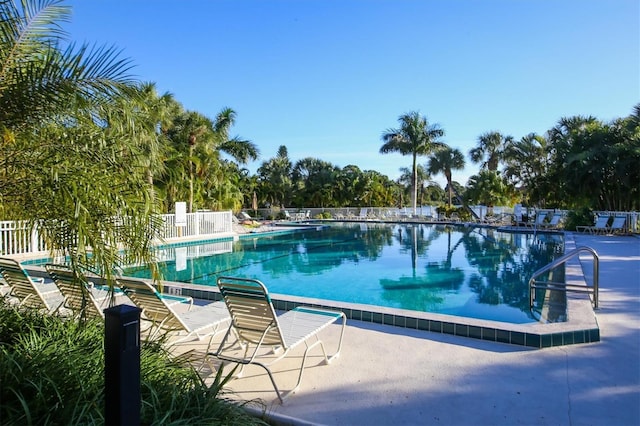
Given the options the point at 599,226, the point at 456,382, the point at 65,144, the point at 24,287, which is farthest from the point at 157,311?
the point at 599,226

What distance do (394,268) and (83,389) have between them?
926cm

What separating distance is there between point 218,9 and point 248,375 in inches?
421

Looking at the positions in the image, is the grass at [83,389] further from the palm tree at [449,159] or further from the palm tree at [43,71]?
the palm tree at [449,159]

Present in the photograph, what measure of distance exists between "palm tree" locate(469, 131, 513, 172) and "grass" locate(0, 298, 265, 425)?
113 ft

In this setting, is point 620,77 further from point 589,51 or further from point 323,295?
point 323,295

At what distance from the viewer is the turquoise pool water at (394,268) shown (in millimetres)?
7613

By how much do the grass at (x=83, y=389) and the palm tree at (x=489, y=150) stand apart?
1359 inches

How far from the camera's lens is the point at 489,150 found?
112 feet

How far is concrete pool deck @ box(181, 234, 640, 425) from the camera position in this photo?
2.80m

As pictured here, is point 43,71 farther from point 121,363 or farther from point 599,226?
point 599,226

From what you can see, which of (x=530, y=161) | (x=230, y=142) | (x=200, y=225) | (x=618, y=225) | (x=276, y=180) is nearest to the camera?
(x=618, y=225)

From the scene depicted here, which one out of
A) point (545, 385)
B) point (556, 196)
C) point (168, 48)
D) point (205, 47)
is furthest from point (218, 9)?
point (556, 196)

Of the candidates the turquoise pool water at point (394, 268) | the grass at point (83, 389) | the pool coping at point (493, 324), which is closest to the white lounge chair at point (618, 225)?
the turquoise pool water at point (394, 268)

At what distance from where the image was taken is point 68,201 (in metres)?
2.90
